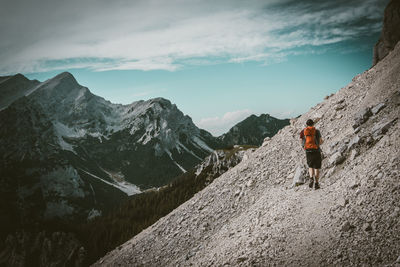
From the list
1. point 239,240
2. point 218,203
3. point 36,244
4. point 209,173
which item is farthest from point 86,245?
point 239,240

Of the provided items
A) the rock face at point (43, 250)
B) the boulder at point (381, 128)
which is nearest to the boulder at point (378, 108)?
the boulder at point (381, 128)

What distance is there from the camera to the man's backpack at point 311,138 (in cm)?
1573

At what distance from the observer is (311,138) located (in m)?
15.9

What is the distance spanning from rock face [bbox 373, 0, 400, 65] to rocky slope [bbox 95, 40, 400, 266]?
16120 mm

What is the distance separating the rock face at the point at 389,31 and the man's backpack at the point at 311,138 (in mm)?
38100

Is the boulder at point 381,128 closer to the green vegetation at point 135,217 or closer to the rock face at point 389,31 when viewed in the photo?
the rock face at point 389,31

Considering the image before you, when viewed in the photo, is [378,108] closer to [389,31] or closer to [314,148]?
[314,148]

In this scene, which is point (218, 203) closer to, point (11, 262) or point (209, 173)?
point (209, 173)

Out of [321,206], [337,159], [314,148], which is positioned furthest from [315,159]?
[321,206]

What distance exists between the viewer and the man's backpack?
1573 centimetres

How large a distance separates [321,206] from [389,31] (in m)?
48.4

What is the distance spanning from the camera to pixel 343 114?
23.5 meters

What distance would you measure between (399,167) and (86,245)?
14908 centimetres

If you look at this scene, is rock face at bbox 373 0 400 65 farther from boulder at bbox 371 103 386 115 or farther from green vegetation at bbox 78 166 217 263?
green vegetation at bbox 78 166 217 263
